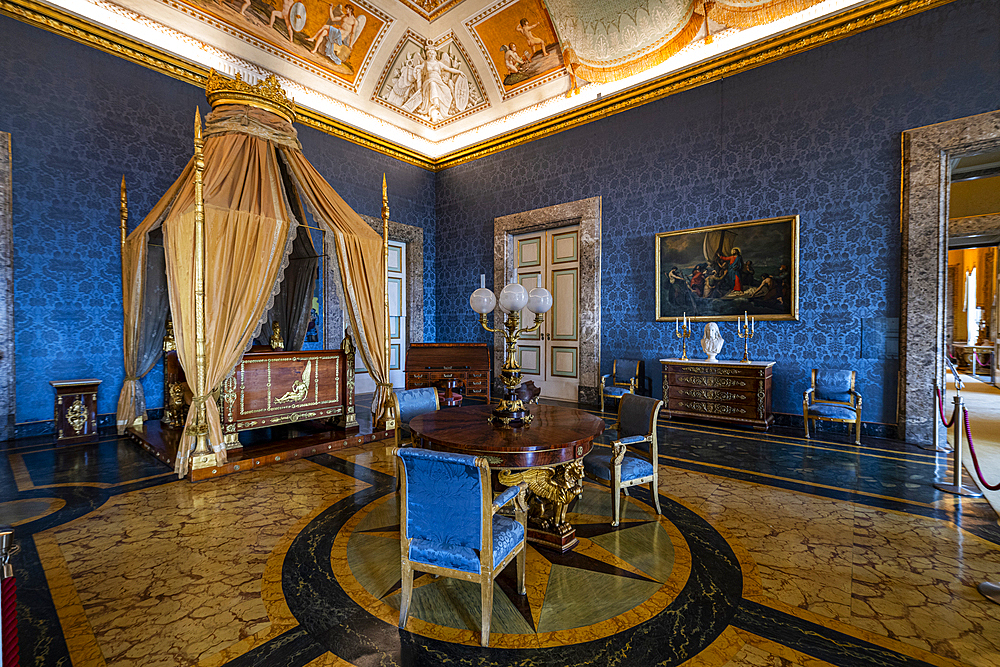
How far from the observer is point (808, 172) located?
6012mm

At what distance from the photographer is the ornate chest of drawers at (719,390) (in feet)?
19.2

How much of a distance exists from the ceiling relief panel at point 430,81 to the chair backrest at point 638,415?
7661 millimetres

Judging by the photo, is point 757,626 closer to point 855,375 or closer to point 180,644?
point 180,644

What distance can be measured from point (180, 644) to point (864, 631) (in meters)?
3.07

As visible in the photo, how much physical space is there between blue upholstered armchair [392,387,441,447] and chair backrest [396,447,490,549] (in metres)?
1.30

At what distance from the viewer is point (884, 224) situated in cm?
554

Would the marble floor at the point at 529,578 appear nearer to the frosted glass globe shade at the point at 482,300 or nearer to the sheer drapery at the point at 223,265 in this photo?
the sheer drapery at the point at 223,265

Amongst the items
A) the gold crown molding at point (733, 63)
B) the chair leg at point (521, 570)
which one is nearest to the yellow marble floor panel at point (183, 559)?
the chair leg at point (521, 570)

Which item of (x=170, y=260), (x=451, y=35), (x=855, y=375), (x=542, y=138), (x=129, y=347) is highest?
(x=451, y=35)

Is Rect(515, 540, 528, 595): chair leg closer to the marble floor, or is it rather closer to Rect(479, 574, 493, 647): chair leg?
the marble floor

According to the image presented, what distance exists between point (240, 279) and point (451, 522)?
3.62 m

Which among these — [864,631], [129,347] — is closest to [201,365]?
[129,347]

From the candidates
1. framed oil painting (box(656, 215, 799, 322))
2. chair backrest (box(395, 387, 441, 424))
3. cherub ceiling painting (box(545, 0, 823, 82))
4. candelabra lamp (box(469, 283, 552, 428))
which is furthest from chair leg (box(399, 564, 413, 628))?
cherub ceiling painting (box(545, 0, 823, 82))

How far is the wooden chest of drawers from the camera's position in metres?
7.84
